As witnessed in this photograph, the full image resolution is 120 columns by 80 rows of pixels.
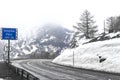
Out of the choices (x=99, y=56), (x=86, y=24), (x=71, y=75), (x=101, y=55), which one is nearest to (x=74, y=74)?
(x=71, y=75)

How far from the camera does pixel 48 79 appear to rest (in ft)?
82.5

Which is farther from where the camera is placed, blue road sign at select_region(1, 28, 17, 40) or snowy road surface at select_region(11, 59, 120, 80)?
blue road sign at select_region(1, 28, 17, 40)

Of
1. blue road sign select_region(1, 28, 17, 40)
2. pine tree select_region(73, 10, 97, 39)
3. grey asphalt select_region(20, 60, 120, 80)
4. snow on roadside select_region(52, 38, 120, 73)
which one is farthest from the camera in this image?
pine tree select_region(73, 10, 97, 39)

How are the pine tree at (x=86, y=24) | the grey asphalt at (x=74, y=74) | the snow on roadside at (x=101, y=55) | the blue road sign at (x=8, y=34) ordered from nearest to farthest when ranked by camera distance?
1. the grey asphalt at (x=74, y=74)
2. the blue road sign at (x=8, y=34)
3. the snow on roadside at (x=101, y=55)
4. the pine tree at (x=86, y=24)

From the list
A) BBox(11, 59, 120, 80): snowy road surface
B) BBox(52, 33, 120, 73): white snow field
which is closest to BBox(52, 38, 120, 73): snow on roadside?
BBox(52, 33, 120, 73): white snow field

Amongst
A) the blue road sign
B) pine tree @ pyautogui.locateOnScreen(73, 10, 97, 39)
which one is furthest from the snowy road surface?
pine tree @ pyautogui.locateOnScreen(73, 10, 97, 39)

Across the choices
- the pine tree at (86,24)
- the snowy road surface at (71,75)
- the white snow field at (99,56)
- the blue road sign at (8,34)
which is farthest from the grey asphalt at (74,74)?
the pine tree at (86,24)

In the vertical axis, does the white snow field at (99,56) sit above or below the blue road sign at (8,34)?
below

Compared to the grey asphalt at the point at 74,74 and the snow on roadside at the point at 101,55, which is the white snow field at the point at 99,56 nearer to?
the snow on roadside at the point at 101,55

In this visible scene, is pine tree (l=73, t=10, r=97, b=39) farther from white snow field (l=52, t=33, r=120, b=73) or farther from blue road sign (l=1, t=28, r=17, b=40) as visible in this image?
blue road sign (l=1, t=28, r=17, b=40)

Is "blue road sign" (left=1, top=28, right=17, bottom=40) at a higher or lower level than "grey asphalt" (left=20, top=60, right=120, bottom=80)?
higher

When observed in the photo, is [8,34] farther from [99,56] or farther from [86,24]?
[86,24]

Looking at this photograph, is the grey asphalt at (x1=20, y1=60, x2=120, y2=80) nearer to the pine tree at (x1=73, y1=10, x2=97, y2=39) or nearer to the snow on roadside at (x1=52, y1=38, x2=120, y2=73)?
the snow on roadside at (x1=52, y1=38, x2=120, y2=73)

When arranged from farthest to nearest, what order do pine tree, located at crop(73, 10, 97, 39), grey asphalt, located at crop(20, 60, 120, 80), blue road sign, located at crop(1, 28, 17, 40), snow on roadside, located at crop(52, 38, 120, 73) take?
pine tree, located at crop(73, 10, 97, 39) < snow on roadside, located at crop(52, 38, 120, 73) < blue road sign, located at crop(1, 28, 17, 40) < grey asphalt, located at crop(20, 60, 120, 80)
